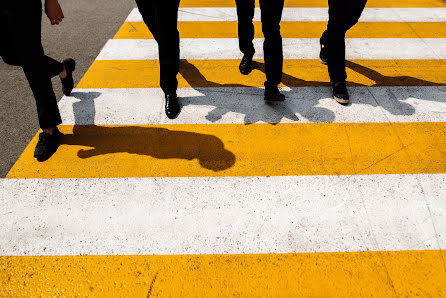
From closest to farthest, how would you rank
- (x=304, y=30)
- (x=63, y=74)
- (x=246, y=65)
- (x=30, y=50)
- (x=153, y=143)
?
1. (x=30, y=50)
2. (x=153, y=143)
3. (x=63, y=74)
4. (x=246, y=65)
5. (x=304, y=30)

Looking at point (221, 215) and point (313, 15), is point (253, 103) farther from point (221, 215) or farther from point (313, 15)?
point (313, 15)

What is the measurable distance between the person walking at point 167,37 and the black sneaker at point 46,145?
1003 millimetres

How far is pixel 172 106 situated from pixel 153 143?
50 centimetres

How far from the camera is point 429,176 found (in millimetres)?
2592

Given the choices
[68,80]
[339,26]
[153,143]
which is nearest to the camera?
[153,143]

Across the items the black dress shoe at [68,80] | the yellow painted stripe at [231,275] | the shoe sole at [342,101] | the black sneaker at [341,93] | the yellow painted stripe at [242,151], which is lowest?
the yellow painted stripe at [231,275]

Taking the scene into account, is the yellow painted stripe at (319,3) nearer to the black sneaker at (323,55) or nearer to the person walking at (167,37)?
the black sneaker at (323,55)

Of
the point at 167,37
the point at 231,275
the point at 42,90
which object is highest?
the point at 167,37

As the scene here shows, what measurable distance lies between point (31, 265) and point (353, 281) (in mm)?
1915

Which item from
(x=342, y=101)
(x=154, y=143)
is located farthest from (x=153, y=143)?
(x=342, y=101)

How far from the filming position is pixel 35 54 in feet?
9.16

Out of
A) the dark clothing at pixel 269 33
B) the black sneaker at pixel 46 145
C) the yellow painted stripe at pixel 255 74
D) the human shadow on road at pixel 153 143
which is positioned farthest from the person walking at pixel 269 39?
the black sneaker at pixel 46 145

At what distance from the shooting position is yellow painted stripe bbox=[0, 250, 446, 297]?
6.28 ft

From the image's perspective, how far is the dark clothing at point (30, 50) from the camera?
2.58 meters
